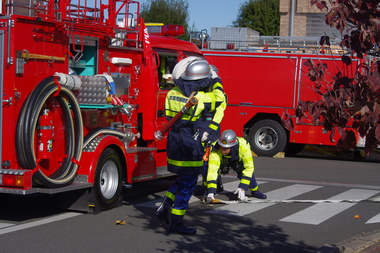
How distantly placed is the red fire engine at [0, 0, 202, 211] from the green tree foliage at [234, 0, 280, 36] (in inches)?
1425

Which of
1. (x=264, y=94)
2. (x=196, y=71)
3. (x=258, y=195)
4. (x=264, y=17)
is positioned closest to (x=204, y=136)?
(x=196, y=71)

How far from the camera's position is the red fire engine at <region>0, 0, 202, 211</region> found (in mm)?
7535

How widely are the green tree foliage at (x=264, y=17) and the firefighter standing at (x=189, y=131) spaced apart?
3831 centimetres

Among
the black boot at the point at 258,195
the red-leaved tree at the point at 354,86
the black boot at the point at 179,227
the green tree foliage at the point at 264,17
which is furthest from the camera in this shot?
the green tree foliage at the point at 264,17

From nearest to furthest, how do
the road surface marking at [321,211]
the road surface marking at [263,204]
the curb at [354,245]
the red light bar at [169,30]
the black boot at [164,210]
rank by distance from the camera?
the curb at [354,245] → the black boot at [164,210] → the road surface marking at [321,211] → the road surface marking at [263,204] → the red light bar at [169,30]

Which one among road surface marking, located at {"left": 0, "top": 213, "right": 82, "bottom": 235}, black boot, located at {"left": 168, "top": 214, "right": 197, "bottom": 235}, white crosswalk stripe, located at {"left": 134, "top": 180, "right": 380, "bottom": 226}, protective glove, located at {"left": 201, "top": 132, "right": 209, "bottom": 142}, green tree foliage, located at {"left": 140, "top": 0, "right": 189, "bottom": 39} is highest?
green tree foliage, located at {"left": 140, "top": 0, "right": 189, "bottom": 39}

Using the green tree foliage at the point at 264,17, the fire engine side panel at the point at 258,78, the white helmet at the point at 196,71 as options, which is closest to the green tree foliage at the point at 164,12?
the green tree foliage at the point at 264,17

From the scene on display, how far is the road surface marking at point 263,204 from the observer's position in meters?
9.02

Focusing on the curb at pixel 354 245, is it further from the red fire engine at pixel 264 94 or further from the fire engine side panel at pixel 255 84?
the fire engine side panel at pixel 255 84

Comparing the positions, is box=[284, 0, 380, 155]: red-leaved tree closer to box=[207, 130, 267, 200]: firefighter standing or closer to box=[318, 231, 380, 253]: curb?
box=[318, 231, 380, 253]: curb

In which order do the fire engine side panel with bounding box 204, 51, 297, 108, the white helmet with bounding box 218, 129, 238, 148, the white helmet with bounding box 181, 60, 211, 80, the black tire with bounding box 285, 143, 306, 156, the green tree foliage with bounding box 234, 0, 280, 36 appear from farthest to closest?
1. the green tree foliage with bounding box 234, 0, 280, 36
2. the black tire with bounding box 285, 143, 306, 156
3. the fire engine side panel with bounding box 204, 51, 297, 108
4. the white helmet with bounding box 218, 129, 238, 148
5. the white helmet with bounding box 181, 60, 211, 80

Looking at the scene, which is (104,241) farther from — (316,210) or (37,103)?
(316,210)

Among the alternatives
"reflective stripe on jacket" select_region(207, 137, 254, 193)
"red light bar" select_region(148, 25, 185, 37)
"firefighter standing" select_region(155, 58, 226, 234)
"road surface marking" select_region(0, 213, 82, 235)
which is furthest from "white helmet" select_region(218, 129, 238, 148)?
"red light bar" select_region(148, 25, 185, 37)

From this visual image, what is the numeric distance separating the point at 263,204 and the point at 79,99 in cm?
317
